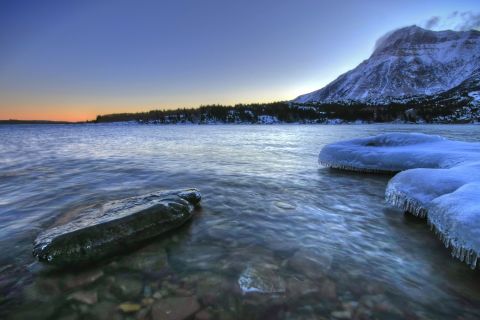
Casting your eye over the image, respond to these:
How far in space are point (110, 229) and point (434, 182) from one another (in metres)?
7.53

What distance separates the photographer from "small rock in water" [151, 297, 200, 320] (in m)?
3.51

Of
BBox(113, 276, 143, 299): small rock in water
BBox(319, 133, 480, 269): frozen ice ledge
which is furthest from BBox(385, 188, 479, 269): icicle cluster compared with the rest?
BBox(113, 276, 143, 299): small rock in water

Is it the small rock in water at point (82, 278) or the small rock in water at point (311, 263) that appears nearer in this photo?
the small rock in water at point (82, 278)

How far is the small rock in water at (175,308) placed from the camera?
3514 mm

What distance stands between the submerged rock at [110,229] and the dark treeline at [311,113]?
147 metres

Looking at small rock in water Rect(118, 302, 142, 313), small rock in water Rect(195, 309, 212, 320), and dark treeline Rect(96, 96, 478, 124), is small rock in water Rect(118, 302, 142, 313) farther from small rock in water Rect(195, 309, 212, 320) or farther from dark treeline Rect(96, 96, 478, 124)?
dark treeline Rect(96, 96, 478, 124)

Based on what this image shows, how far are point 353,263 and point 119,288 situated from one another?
3.87 metres

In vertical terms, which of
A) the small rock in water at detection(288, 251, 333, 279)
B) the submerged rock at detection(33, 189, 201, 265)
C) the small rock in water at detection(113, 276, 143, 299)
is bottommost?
the small rock in water at detection(288, 251, 333, 279)

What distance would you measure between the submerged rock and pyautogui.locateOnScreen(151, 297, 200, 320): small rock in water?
6.41ft

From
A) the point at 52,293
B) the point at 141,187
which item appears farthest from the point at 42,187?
the point at 52,293

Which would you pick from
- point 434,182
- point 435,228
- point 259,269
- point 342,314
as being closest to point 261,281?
point 259,269

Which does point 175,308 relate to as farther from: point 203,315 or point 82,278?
point 82,278

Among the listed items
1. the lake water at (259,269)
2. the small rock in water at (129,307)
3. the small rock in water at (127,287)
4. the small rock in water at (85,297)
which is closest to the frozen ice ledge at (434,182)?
the lake water at (259,269)

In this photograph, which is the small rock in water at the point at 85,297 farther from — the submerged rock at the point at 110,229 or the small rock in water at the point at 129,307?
the submerged rock at the point at 110,229
